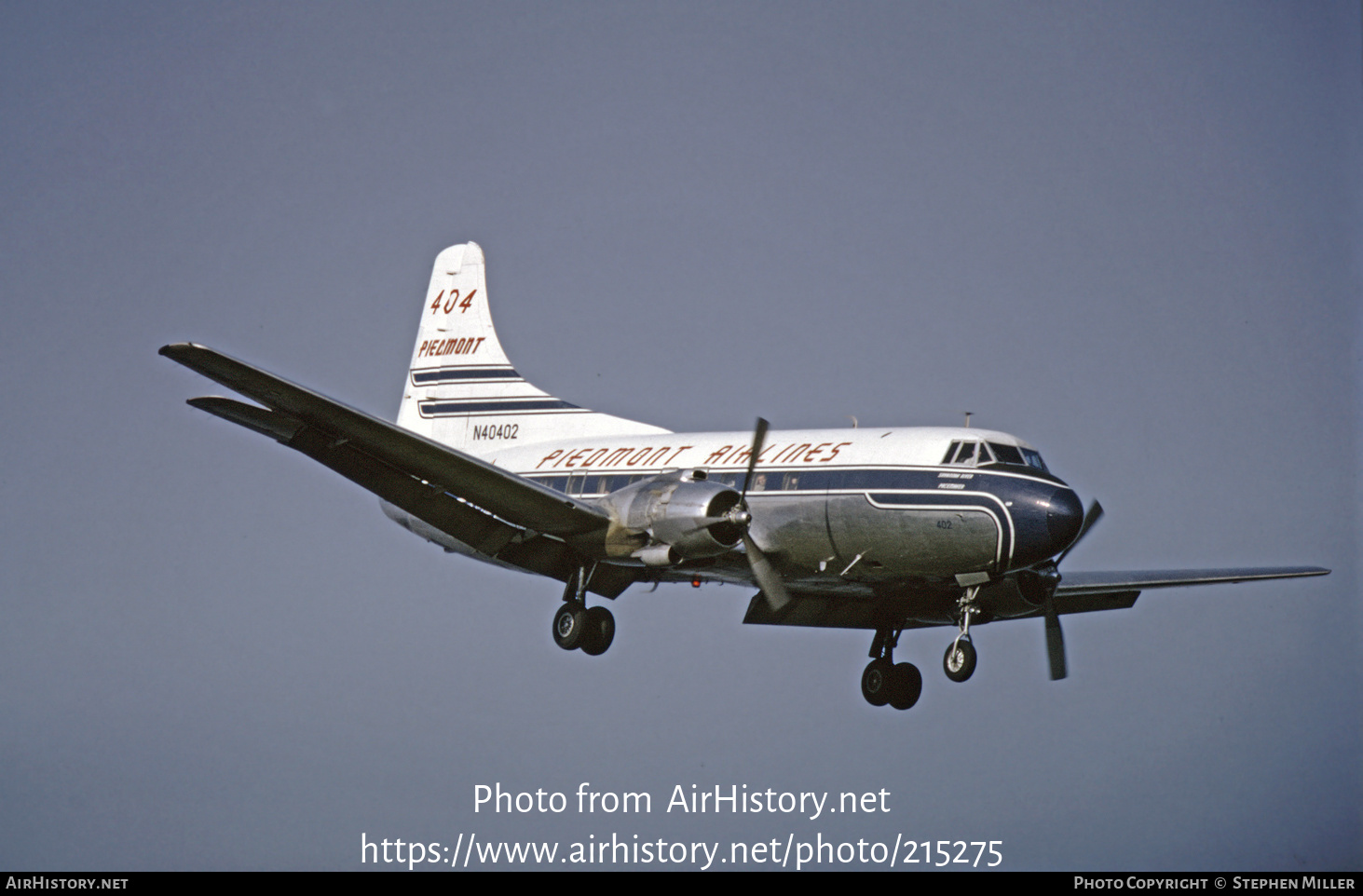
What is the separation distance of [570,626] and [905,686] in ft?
21.8

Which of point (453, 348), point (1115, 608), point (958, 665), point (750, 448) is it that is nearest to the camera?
point (958, 665)

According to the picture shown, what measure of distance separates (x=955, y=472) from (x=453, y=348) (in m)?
13.6

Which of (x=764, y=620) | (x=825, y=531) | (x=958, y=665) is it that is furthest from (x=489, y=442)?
(x=958, y=665)

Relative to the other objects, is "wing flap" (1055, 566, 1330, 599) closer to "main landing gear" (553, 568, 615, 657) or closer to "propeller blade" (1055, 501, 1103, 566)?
"propeller blade" (1055, 501, 1103, 566)

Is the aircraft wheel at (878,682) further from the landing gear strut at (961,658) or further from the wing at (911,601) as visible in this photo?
the landing gear strut at (961,658)

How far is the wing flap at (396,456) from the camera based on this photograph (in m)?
23.3

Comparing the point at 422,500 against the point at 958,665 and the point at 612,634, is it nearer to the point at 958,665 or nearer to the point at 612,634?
the point at 612,634

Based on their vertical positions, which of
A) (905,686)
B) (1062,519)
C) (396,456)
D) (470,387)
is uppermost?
(470,387)

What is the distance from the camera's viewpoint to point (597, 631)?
2588 cm

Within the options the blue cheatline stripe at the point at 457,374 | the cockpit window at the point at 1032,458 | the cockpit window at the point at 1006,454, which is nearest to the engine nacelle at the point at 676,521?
the cockpit window at the point at 1006,454

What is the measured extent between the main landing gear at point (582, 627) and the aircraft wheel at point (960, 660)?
6.03m

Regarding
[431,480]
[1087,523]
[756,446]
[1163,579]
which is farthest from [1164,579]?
[431,480]

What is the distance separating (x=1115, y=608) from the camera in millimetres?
29438

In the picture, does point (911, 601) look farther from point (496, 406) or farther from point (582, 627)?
point (496, 406)
